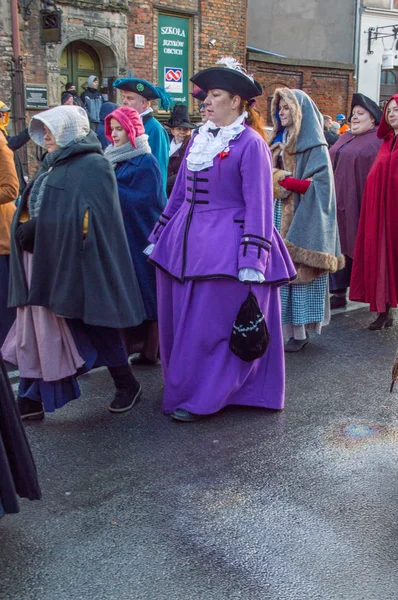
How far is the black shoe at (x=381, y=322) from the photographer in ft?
23.9

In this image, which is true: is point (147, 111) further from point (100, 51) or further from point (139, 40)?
point (139, 40)

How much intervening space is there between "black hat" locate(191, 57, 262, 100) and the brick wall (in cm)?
1830

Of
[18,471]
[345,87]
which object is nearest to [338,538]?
[18,471]

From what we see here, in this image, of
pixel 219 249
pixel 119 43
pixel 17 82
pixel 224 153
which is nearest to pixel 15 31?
pixel 17 82

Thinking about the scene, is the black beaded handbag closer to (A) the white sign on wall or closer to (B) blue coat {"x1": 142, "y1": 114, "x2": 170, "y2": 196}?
(B) blue coat {"x1": 142, "y1": 114, "x2": 170, "y2": 196}

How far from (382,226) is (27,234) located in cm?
375

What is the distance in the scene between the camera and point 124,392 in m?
5.02

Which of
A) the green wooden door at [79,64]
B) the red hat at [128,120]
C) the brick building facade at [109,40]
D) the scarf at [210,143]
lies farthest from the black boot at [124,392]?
the green wooden door at [79,64]

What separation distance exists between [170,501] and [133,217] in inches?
92.1

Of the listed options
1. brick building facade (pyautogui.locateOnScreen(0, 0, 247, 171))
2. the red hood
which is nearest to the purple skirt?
the red hood

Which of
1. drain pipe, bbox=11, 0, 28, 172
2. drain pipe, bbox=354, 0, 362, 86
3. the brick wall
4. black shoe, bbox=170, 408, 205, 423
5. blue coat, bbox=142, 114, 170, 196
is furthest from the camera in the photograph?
drain pipe, bbox=354, 0, 362, 86

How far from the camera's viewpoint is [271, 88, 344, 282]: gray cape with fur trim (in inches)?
243

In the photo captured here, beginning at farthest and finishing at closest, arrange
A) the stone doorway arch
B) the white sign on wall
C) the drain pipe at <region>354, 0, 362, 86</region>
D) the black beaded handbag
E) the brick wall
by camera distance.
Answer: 1. the drain pipe at <region>354, 0, 362, 86</region>
2. the brick wall
3. the white sign on wall
4. the stone doorway arch
5. the black beaded handbag

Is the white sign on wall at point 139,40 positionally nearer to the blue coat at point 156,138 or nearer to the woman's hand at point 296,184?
the blue coat at point 156,138
